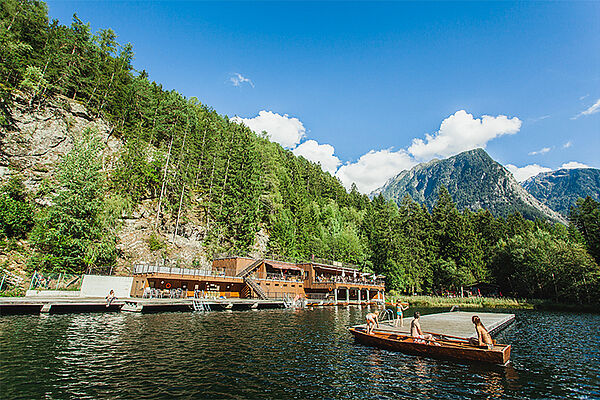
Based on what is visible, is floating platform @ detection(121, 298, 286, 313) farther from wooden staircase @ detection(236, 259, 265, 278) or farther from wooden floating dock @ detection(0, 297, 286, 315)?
wooden staircase @ detection(236, 259, 265, 278)

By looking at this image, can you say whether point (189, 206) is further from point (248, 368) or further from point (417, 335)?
point (417, 335)

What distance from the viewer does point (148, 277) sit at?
113 ft

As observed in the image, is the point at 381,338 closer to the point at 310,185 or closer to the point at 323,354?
the point at 323,354

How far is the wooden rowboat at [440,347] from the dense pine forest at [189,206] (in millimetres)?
33632

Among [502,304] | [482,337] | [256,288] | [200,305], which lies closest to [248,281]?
[256,288]

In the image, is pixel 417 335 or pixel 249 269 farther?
pixel 249 269

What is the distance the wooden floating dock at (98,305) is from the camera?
2300cm

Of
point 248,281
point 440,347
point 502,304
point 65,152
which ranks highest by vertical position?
point 65,152

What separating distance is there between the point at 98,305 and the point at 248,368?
22202mm

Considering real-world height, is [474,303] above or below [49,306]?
below

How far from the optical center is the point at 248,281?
1644 inches

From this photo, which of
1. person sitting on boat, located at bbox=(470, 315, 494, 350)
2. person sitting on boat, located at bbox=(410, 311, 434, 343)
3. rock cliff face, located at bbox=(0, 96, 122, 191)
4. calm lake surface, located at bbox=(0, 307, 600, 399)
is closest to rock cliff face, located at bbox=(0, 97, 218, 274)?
rock cliff face, located at bbox=(0, 96, 122, 191)

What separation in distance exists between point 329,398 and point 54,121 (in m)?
55.1

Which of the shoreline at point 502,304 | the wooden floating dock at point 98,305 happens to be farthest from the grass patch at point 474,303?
the wooden floating dock at point 98,305
